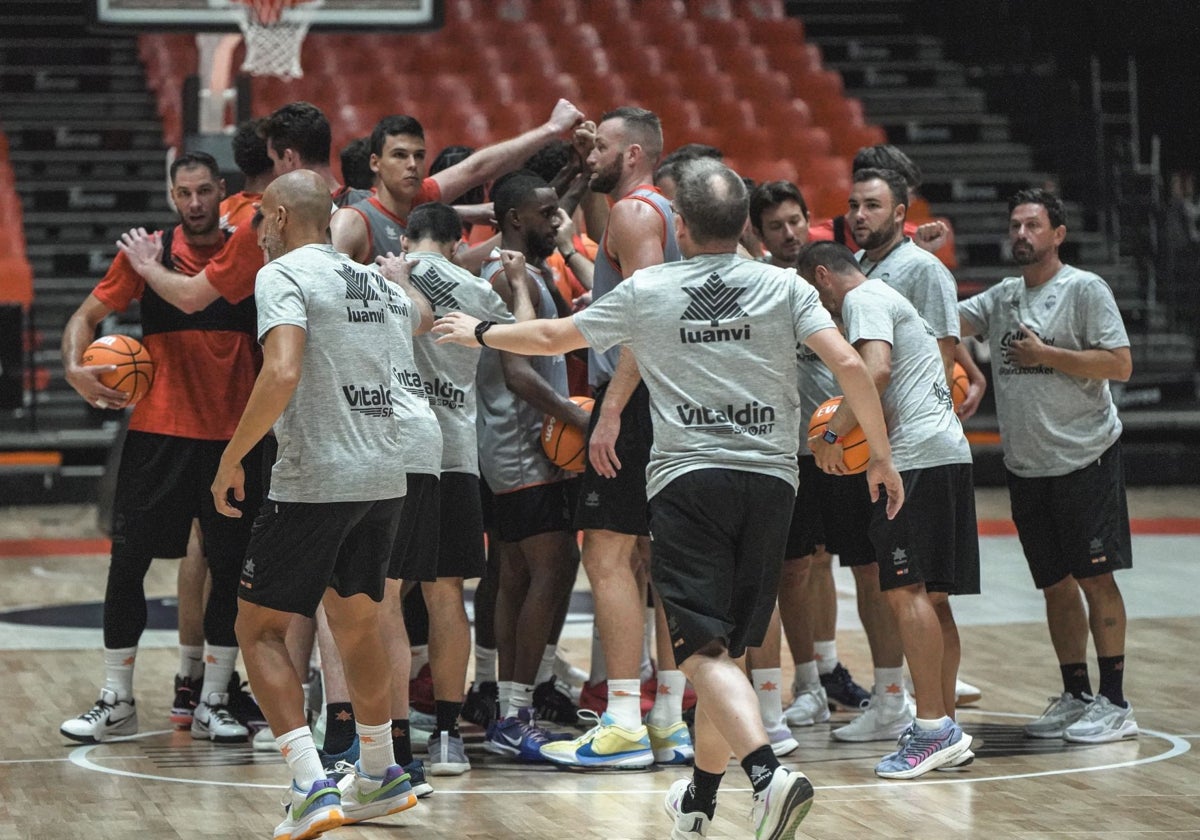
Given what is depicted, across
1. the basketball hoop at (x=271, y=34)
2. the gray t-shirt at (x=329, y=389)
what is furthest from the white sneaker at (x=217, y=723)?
the basketball hoop at (x=271, y=34)

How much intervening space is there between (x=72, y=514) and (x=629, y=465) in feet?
30.0

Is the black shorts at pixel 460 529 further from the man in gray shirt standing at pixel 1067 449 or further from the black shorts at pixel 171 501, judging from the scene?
the man in gray shirt standing at pixel 1067 449

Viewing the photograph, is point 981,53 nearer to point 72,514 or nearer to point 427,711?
point 72,514

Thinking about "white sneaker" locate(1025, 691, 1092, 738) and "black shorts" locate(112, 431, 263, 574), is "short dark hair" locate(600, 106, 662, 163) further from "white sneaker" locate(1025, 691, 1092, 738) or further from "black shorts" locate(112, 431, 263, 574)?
"white sneaker" locate(1025, 691, 1092, 738)

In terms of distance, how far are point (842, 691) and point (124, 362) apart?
10.6 feet

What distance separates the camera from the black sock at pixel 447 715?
620 cm

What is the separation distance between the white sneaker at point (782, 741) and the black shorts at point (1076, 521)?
3.99 ft

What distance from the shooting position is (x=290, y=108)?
260 inches

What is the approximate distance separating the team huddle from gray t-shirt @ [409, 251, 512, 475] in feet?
0.04

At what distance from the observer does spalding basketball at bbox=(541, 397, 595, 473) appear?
6.68 m

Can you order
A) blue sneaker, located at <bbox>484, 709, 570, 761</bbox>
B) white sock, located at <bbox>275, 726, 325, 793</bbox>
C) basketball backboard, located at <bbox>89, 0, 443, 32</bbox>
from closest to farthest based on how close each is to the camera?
1. white sock, located at <bbox>275, 726, 325, 793</bbox>
2. blue sneaker, located at <bbox>484, 709, 570, 761</bbox>
3. basketball backboard, located at <bbox>89, 0, 443, 32</bbox>

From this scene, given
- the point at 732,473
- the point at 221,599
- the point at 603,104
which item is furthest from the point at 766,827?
the point at 603,104

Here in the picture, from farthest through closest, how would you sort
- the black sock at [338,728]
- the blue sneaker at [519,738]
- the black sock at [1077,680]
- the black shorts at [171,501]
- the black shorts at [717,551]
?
Result: the black sock at [1077,680] → the black shorts at [171,501] → the blue sneaker at [519,738] → the black sock at [338,728] → the black shorts at [717,551]

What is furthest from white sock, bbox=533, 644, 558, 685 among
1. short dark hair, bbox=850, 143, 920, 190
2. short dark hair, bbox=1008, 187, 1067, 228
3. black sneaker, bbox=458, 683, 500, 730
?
Answer: short dark hair, bbox=1008, 187, 1067, 228
